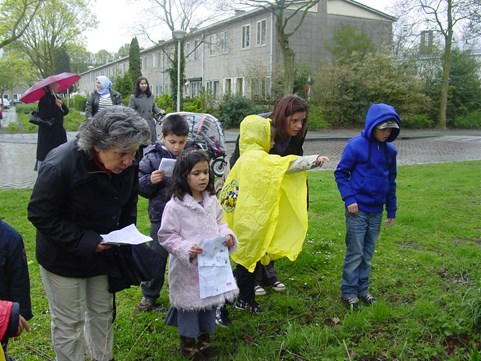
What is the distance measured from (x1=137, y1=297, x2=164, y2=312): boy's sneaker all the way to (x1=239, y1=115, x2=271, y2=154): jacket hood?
1566 millimetres

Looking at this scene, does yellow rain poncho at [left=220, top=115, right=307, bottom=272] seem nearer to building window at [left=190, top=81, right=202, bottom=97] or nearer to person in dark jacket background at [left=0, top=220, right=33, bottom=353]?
person in dark jacket background at [left=0, top=220, right=33, bottom=353]

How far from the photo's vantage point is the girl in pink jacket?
3.15m

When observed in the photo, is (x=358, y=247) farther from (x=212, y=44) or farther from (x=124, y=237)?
(x=212, y=44)

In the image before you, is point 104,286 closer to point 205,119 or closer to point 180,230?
point 180,230

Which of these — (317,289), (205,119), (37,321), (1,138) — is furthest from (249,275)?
(1,138)

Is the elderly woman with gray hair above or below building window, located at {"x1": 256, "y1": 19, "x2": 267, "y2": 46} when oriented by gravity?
below

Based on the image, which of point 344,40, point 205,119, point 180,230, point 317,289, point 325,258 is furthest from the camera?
point 344,40

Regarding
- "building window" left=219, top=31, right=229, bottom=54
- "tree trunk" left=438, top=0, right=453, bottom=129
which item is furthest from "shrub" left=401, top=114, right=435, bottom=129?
"building window" left=219, top=31, right=229, bottom=54

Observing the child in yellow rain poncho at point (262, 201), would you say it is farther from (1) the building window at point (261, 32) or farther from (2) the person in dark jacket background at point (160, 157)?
(1) the building window at point (261, 32)

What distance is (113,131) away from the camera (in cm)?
242

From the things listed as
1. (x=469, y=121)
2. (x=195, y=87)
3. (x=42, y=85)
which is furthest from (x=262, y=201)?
(x=195, y=87)

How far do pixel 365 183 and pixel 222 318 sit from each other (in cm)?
165

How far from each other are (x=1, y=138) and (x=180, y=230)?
63.3ft

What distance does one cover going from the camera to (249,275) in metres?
3.94
